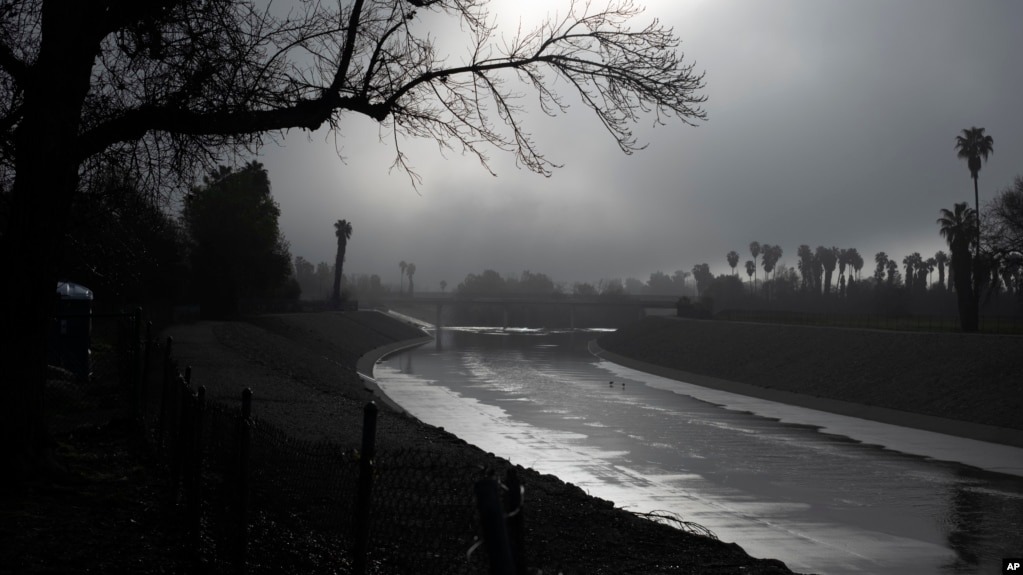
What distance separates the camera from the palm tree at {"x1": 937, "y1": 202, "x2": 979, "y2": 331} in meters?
70.8

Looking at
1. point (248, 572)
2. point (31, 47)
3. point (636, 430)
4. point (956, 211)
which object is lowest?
point (636, 430)

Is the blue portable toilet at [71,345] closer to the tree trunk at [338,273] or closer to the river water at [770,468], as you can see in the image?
the river water at [770,468]

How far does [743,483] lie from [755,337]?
52121 millimetres

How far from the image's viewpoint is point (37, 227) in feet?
34.3

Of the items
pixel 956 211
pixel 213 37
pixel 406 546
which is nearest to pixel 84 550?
pixel 406 546

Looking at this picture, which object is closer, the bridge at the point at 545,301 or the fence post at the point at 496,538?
the fence post at the point at 496,538

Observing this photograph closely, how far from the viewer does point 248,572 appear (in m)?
7.68

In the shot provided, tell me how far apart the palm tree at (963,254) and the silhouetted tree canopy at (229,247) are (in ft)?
187

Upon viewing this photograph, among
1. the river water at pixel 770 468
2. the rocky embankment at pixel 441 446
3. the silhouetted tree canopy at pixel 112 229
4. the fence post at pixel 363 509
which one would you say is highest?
the silhouetted tree canopy at pixel 112 229

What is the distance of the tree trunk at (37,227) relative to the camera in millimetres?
10398

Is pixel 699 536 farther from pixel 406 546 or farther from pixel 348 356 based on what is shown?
pixel 348 356

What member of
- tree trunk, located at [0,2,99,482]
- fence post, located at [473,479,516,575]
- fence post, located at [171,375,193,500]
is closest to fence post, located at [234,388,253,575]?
fence post, located at [171,375,193,500]

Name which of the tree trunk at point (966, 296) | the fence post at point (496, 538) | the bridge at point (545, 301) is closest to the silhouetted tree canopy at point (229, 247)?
the tree trunk at point (966, 296)

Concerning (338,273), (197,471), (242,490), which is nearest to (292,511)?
(197,471)
